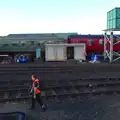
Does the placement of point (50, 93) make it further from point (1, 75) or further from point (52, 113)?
point (1, 75)

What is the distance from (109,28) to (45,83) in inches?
697

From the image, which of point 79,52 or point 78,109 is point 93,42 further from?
point 78,109

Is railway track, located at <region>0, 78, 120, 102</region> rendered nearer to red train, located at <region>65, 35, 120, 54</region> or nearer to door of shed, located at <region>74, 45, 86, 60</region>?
door of shed, located at <region>74, 45, 86, 60</region>

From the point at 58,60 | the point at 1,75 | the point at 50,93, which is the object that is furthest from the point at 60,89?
the point at 58,60

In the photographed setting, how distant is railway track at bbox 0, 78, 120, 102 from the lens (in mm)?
15422

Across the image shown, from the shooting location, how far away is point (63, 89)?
16984mm

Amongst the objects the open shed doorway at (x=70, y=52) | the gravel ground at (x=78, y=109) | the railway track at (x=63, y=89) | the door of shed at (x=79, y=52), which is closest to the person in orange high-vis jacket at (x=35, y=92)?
the gravel ground at (x=78, y=109)

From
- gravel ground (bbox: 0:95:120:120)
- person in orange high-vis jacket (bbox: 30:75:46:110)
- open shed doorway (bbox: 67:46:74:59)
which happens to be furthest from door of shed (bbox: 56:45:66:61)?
person in orange high-vis jacket (bbox: 30:75:46:110)

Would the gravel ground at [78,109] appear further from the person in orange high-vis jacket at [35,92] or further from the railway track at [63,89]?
the railway track at [63,89]

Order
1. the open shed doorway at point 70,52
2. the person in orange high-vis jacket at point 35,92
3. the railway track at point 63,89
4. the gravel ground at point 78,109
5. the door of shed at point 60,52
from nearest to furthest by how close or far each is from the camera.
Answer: the gravel ground at point 78,109 → the person in orange high-vis jacket at point 35,92 → the railway track at point 63,89 → the door of shed at point 60,52 → the open shed doorway at point 70,52

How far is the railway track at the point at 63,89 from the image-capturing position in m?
15.4

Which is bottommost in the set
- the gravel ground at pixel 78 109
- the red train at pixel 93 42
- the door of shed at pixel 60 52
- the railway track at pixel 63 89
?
the gravel ground at pixel 78 109

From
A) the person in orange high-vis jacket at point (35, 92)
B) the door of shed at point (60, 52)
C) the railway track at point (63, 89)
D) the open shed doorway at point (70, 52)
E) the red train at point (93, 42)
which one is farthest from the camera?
the red train at point (93, 42)

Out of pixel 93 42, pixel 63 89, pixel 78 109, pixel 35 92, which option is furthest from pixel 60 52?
pixel 78 109
